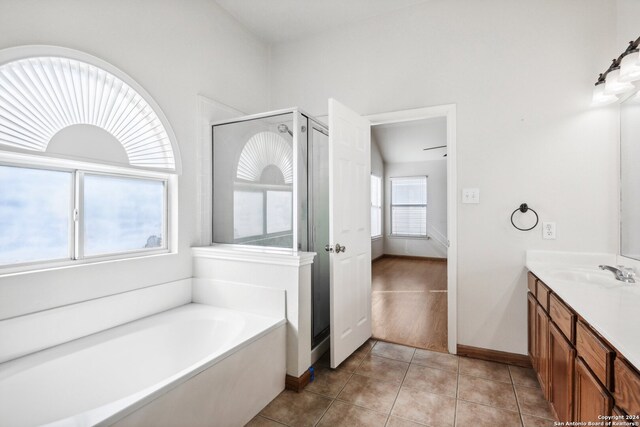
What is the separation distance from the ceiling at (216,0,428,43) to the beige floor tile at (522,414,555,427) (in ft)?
10.3

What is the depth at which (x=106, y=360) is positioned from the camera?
1.76 m

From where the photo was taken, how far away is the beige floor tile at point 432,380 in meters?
2.13

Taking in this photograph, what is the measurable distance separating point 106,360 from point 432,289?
13.8 feet

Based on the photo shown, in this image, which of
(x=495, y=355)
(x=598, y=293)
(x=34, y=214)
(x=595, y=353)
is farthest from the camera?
(x=495, y=355)

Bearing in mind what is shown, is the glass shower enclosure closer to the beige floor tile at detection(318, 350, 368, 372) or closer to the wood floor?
the beige floor tile at detection(318, 350, 368, 372)

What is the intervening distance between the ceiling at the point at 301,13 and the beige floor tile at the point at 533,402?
3081 millimetres

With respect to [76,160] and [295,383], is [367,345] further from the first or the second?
[76,160]

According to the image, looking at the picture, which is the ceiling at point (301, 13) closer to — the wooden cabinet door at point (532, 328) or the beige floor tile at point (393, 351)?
the wooden cabinet door at point (532, 328)

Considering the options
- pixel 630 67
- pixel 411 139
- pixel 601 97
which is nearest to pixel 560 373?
pixel 630 67

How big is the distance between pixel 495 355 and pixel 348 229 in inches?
60.6

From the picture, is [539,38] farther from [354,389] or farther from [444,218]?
[444,218]

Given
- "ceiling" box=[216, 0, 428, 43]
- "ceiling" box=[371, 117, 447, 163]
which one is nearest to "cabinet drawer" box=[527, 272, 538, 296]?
"ceiling" box=[216, 0, 428, 43]

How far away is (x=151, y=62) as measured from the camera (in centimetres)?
219

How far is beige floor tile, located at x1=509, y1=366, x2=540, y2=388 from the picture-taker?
219 centimetres
